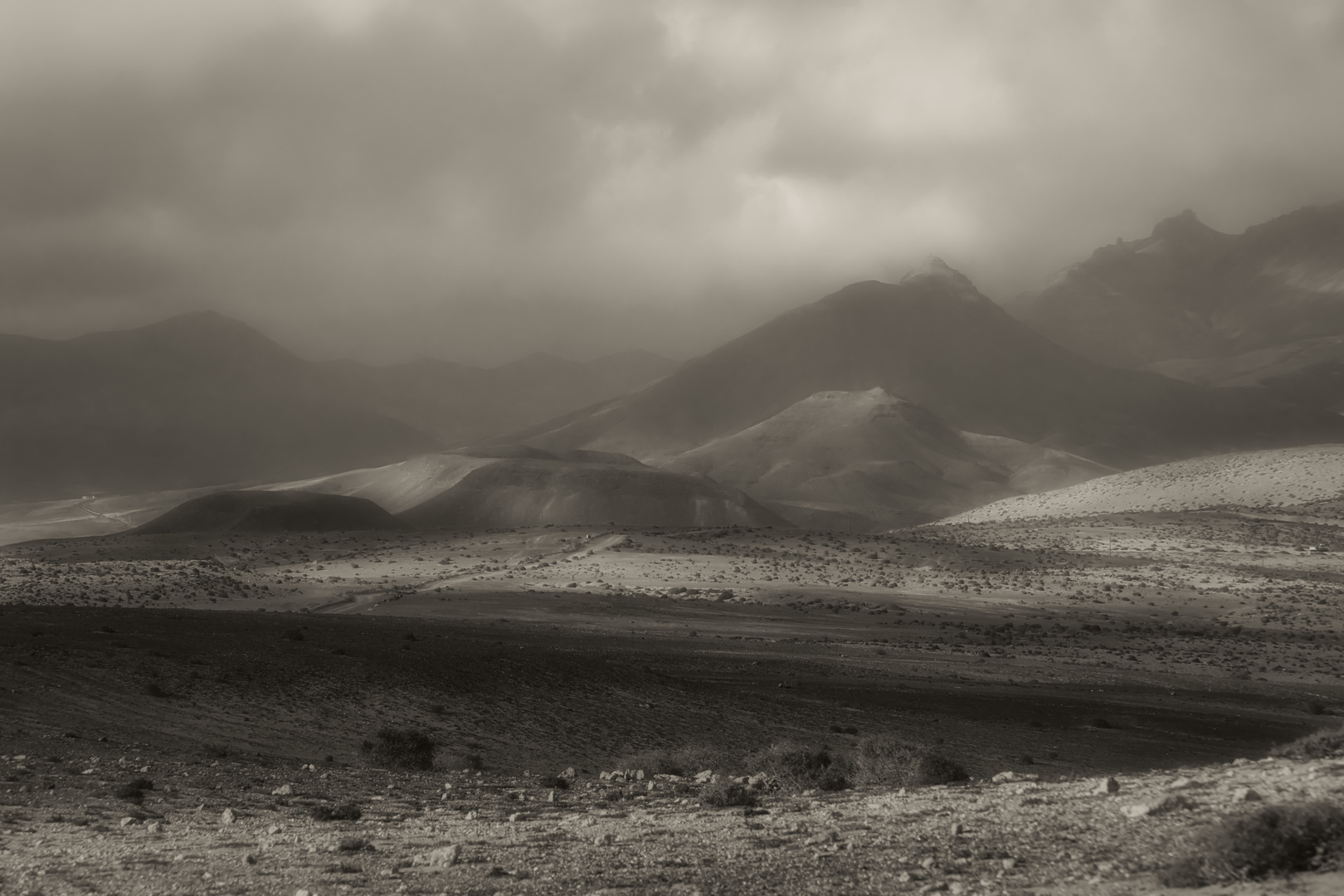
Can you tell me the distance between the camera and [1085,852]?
34.9 ft

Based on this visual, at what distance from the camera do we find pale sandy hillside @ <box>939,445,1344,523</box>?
99250mm

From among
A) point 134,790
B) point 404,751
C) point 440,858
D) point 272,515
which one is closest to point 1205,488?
point 272,515

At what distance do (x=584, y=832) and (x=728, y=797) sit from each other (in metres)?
2.75

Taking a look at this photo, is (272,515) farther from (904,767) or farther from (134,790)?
(904,767)

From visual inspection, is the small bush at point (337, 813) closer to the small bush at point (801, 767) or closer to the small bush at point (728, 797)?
the small bush at point (728, 797)

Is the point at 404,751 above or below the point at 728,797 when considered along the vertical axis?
above

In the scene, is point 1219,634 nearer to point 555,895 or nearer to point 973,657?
point 973,657

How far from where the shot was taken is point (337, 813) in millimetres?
13445

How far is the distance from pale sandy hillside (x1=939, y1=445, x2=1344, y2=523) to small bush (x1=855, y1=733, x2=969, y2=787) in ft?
287

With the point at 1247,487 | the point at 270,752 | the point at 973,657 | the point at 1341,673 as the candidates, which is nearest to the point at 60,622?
the point at 270,752

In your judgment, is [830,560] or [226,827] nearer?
[226,827]

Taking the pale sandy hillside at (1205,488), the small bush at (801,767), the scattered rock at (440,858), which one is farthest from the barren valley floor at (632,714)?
the pale sandy hillside at (1205,488)

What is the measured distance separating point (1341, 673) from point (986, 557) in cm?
3598

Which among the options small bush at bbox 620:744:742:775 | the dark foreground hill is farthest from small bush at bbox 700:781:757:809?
the dark foreground hill
